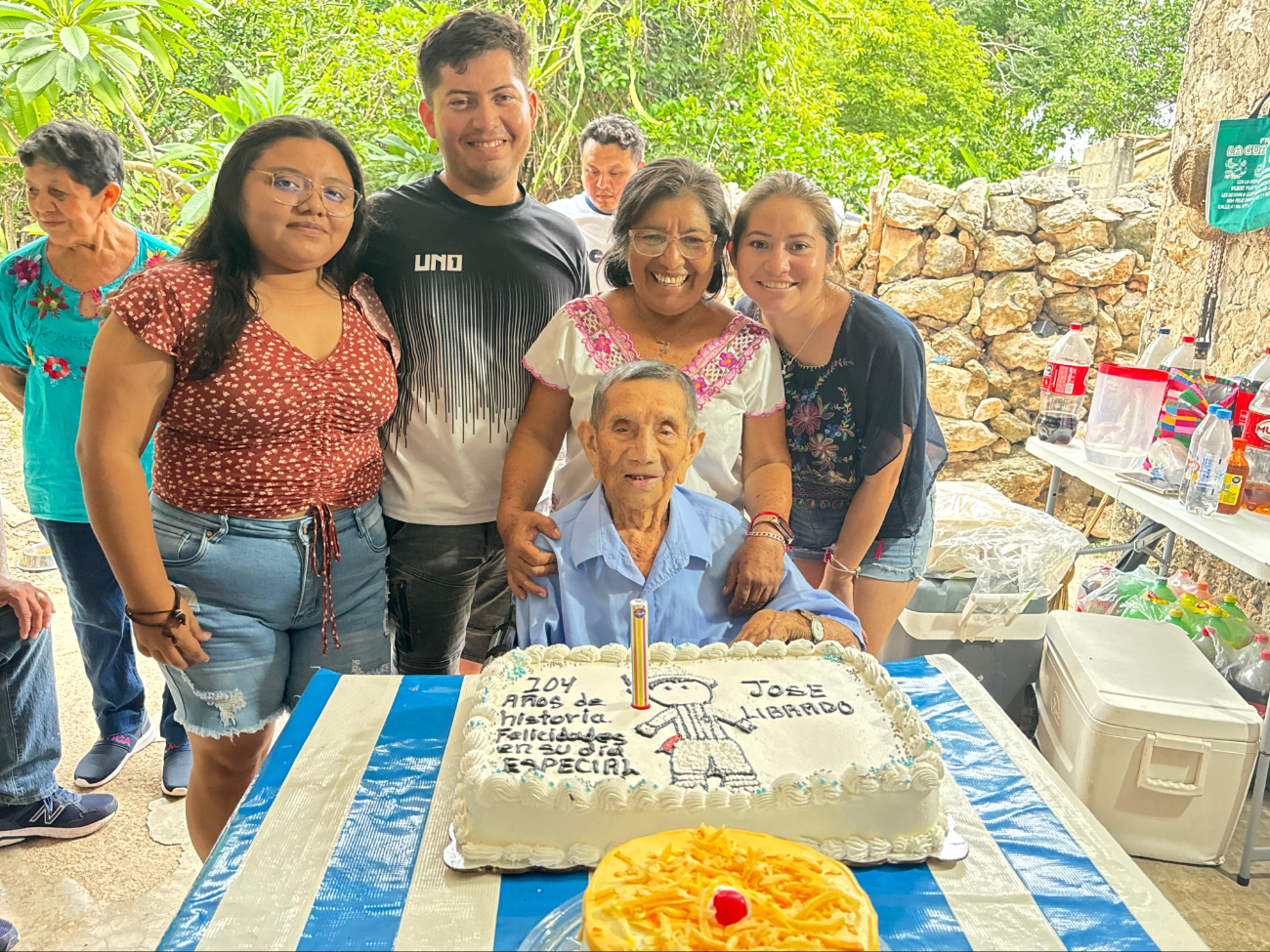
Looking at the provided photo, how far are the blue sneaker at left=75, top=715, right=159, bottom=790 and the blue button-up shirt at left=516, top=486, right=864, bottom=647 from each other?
1.74 metres

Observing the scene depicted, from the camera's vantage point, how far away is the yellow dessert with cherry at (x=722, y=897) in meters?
0.99

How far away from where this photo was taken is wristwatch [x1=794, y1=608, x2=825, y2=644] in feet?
5.71

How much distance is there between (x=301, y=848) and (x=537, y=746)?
0.35 meters

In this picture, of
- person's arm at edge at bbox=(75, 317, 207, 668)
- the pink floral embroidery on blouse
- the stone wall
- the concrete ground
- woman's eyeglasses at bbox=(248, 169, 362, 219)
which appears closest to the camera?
person's arm at edge at bbox=(75, 317, 207, 668)

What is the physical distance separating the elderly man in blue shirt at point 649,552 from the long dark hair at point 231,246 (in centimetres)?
68

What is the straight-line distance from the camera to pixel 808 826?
1.24m

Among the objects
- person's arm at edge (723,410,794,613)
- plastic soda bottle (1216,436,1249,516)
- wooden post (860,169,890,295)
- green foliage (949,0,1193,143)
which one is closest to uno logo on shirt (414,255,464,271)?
person's arm at edge (723,410,794,613)

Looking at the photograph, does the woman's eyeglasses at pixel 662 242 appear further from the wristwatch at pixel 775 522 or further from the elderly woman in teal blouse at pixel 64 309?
the elderly woman in teal blouse at pixel 64 309

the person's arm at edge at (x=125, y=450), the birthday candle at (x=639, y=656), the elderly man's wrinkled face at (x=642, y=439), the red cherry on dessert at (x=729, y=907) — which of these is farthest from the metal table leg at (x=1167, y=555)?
the person's arm at edge at (x=125, y=450)

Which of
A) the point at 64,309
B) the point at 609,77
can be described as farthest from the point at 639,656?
the point at 609,77

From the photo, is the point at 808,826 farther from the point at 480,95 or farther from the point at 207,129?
the point at 207,129

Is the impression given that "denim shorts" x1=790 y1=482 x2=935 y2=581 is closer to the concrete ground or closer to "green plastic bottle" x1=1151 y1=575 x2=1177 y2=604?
the concrete ground

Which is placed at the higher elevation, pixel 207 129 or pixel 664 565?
pixel 207 129

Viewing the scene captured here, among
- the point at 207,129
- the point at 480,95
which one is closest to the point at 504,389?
the point at 480,95
